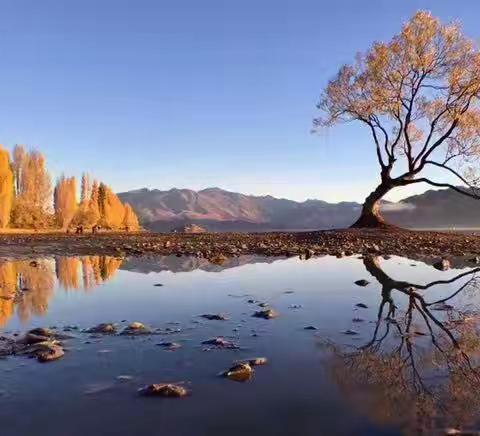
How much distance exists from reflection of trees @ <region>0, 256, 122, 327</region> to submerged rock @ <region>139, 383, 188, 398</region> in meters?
3.54

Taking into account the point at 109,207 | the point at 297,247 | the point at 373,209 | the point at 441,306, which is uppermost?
the point at 109,207

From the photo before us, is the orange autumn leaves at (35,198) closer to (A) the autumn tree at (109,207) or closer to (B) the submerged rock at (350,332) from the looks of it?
(A) the autumn tree at (109,207)

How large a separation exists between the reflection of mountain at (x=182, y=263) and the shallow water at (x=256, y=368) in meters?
3.32

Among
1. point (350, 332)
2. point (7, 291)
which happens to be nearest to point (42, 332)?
point (350, 332)

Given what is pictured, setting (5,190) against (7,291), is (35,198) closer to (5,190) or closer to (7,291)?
(5,190)

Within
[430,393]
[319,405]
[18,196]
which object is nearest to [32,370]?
[319,405]

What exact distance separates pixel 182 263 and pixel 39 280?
15.0 feet

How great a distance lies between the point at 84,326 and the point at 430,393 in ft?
14.4

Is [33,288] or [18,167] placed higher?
[18,167]

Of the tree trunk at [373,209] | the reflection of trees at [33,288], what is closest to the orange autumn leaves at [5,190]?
the tree trunk at [373,209]

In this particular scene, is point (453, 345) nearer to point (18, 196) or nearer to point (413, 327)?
point (413, 327)

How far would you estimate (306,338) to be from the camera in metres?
5.46

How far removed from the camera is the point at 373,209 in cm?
3025

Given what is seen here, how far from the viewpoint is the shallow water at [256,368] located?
10.5ft
